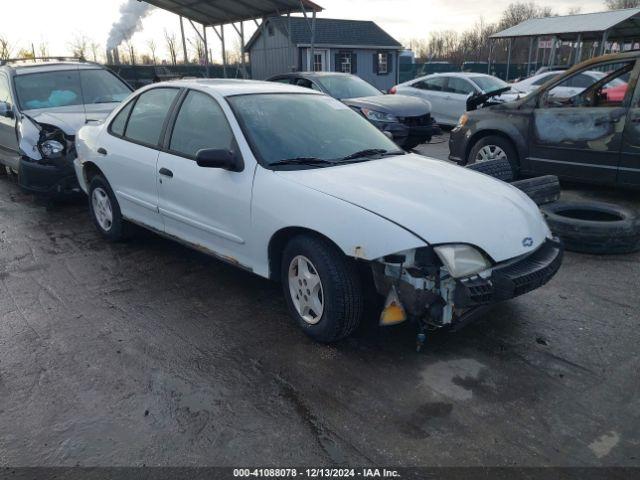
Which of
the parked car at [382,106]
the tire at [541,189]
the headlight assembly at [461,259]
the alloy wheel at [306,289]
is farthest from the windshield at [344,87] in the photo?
the headlight assembly at [461,259]

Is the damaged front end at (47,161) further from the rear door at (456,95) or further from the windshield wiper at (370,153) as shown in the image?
the rear door at (456,95)

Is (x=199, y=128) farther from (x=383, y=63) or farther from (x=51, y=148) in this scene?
(x=383, y=63)

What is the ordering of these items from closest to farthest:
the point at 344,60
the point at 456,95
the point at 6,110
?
1. the point at 6,110
2. the point at 456,95
3. the point at 344,60

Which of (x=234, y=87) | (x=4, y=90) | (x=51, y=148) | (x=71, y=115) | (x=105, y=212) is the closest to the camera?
(x=234, y=87)

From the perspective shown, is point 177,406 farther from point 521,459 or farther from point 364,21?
point 364,21

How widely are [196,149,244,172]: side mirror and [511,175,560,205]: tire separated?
3.03 m

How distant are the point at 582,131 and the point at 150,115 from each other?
5.04 meters

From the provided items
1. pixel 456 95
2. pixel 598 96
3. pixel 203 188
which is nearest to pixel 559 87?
pixel 456 95

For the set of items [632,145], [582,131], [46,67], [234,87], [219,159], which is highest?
[46,67]

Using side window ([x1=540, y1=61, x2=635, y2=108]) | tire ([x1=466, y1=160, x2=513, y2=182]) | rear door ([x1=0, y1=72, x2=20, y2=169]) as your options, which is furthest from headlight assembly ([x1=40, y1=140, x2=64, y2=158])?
side window ([x1=540, y1=61, x2=635, y2=108])

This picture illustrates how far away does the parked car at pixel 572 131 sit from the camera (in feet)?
19.6

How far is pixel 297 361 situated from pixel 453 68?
4047 centimetres

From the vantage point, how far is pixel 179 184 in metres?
4.13

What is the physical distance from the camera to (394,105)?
10070mm
